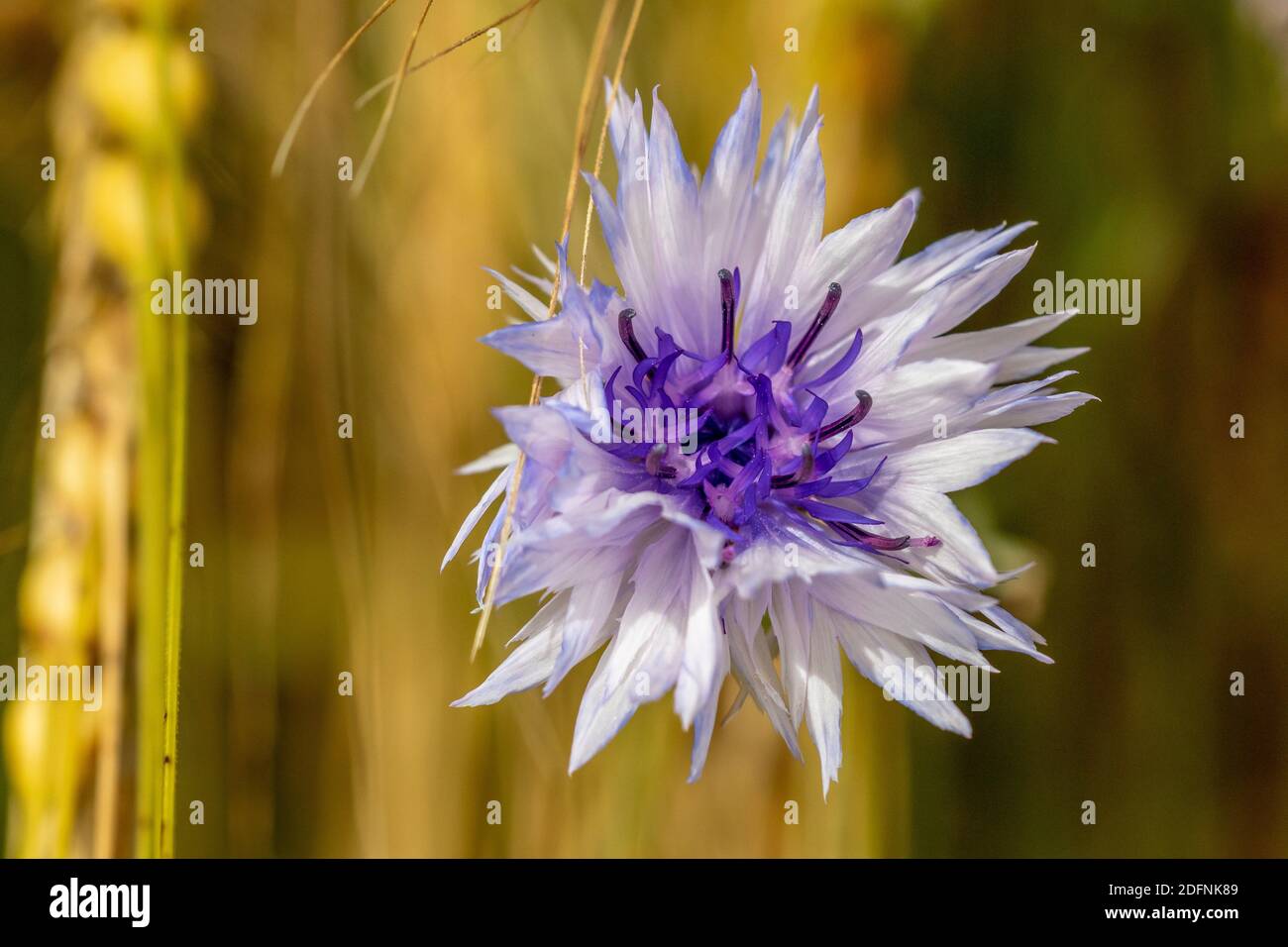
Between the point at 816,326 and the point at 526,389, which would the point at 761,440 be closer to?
the point at 816,326

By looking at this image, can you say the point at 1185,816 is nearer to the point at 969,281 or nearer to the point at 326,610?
the point at 969,281

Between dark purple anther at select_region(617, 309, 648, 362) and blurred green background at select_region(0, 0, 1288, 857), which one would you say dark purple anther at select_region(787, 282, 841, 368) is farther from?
blurred green background at select_region(0, 0, 1288, 857)

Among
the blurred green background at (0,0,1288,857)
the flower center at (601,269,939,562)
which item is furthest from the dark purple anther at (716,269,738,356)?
the blurred green background at (0,0,1288,857)

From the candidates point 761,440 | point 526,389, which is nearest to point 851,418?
point 761,440

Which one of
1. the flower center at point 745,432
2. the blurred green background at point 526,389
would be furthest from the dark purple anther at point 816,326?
the blurred green background at point 526,389

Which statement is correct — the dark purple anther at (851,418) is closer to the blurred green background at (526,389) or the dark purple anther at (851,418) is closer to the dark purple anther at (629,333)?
the dark purple anther at (629,333)

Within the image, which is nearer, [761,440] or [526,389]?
[761,440]
